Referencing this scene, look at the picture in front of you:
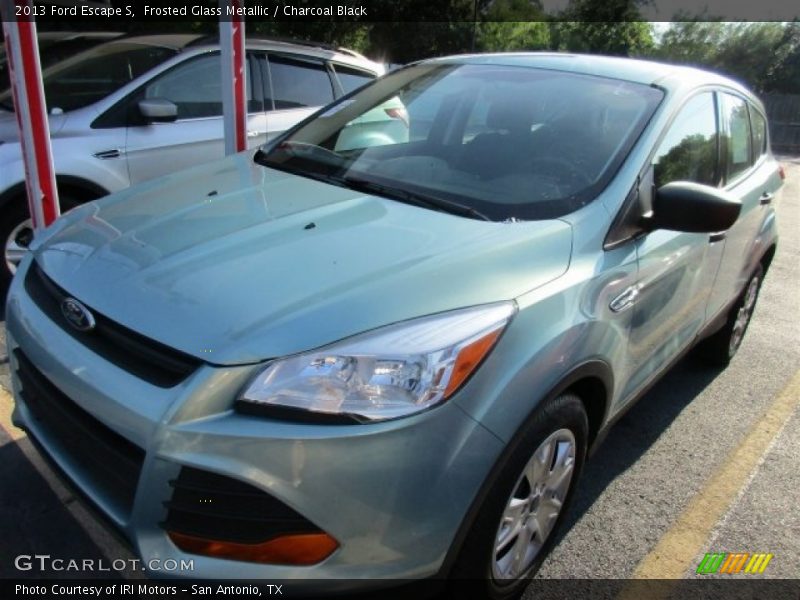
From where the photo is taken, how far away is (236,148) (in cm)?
425

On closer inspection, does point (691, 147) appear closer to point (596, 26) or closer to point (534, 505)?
point (534, 505)

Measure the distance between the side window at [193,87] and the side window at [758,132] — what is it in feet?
11.4

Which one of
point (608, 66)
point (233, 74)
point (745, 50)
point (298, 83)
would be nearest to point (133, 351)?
point (608, 66)

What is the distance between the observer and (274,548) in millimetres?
1607

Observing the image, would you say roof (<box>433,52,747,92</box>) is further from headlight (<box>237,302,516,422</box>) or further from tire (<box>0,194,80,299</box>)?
tire (<box>0,194,80,299</box>)

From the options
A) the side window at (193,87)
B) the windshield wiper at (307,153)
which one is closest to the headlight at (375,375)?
the windshield wiper at (307,153)

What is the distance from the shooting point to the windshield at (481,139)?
2.46 m

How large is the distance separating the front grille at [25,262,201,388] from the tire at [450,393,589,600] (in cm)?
88

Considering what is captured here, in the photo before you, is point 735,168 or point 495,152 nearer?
point 495,152

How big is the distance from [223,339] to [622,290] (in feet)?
4.45

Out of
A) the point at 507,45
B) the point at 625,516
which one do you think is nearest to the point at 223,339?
the point at 625,516

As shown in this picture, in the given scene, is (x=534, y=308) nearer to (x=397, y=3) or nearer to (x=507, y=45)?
(x=397, y=3)

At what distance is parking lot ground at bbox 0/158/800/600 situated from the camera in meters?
2.42

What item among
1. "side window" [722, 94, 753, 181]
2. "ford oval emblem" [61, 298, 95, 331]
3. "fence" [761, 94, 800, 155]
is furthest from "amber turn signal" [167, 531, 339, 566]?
"fence" [761, 94, 800, 155]
